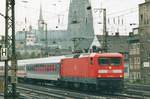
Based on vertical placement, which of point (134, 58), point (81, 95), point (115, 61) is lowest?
point (81, 95)

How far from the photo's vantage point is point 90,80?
116 ft

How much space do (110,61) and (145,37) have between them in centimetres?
4244

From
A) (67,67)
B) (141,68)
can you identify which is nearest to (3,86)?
(67,67)

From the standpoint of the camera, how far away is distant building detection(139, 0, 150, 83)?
244ft

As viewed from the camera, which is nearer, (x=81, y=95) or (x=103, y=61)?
(x=81, y=95)

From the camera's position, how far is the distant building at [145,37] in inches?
2933

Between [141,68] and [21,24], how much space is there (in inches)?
876

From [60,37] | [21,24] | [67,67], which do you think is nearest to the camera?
[67,67]

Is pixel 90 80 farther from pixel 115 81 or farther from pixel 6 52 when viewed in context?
pixel 6 52

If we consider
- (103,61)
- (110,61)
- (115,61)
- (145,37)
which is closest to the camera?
(103,61)

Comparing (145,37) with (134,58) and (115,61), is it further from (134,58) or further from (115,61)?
(115,61)

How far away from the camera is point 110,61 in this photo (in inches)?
1399

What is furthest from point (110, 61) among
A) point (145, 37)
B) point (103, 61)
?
point (145, 37)

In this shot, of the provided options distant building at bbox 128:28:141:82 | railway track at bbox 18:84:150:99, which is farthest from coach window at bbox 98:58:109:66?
distant building at bbox 128:28:141:82
